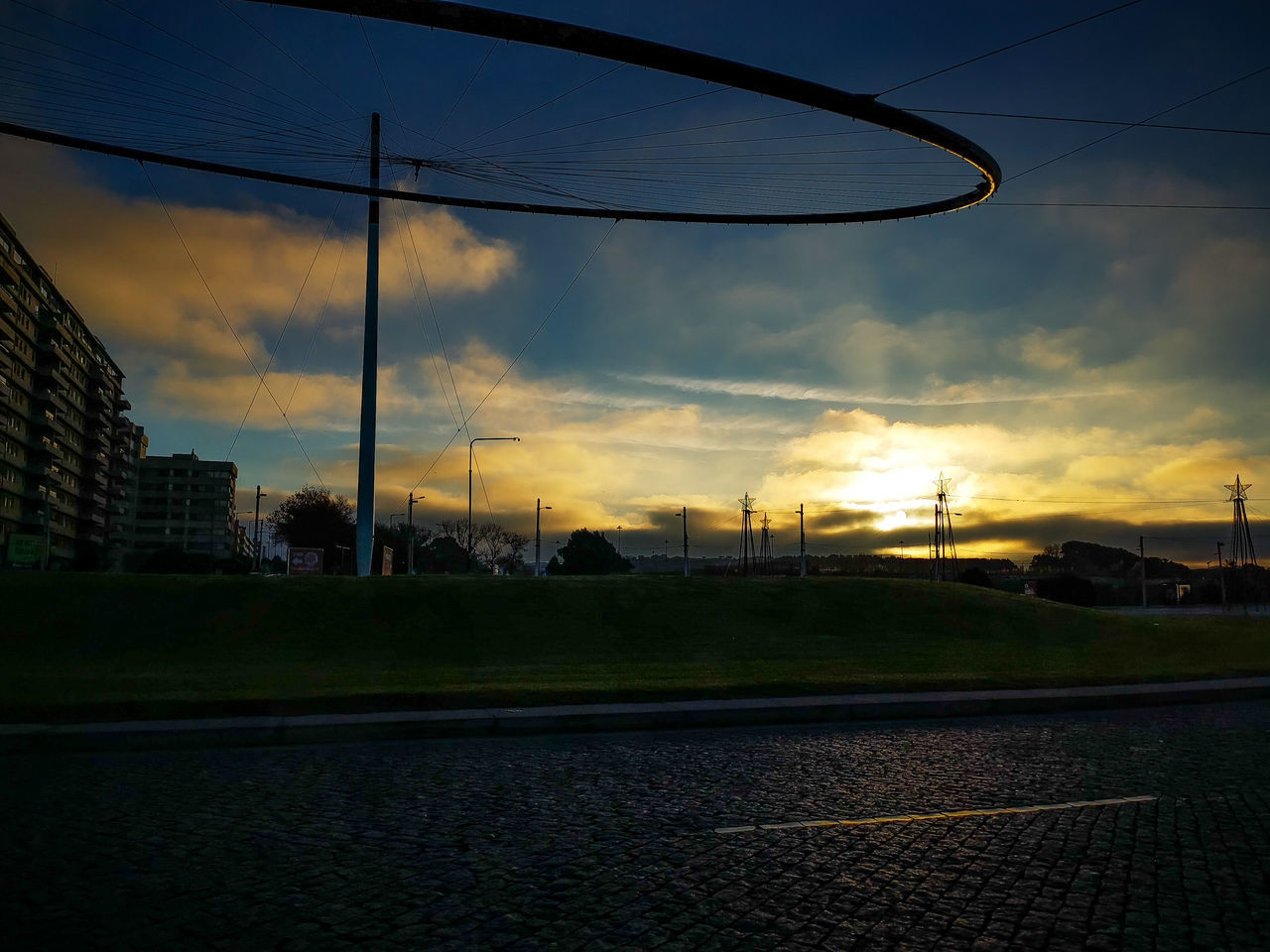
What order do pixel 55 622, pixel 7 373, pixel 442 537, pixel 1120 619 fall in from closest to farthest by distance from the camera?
1. pixel 55 622
2. pixel 1120 619
3. pixel 7 373
4. pixel 442 537

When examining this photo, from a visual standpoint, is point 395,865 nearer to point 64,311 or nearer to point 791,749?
point 791,749

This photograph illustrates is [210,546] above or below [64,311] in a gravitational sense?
below

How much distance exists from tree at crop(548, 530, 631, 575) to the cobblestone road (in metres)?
116

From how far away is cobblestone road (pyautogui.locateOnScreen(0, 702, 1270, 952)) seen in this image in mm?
4590

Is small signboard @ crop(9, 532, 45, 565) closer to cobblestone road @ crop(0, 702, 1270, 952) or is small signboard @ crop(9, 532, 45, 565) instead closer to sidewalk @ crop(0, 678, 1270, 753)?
sidewalk @ crop(0, 678, 1270, 753)

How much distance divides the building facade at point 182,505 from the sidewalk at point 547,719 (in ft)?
539

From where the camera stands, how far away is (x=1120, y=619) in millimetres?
33656

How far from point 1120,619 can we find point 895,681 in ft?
71.3

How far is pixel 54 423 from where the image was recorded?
105062 mm

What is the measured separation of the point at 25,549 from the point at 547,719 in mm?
65794

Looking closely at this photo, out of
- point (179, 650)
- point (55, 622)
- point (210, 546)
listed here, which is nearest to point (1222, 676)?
point (179, 650)

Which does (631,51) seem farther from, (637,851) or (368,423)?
(368,423)

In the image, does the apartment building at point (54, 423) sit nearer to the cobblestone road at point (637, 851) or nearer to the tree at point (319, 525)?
the tree at point (319, 525)

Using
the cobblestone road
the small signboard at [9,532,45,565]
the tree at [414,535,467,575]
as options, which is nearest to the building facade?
the tree at [414,535,467,575]
